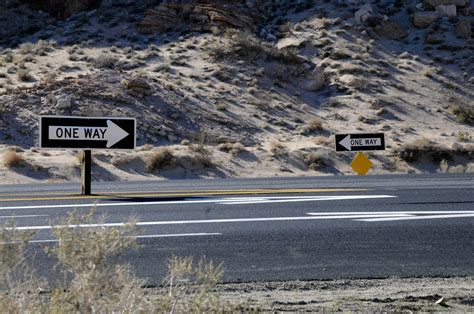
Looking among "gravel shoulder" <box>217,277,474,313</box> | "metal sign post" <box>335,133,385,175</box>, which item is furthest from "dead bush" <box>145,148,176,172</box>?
"gravel shoulder" <box>217,277,474,313</box>

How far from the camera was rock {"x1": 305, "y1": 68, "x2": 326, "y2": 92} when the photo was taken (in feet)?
144

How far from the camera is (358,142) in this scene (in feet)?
71.3

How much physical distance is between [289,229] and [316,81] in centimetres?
3310

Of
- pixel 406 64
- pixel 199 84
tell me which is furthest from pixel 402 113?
pixel 199 84

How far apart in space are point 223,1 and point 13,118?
19.7 m

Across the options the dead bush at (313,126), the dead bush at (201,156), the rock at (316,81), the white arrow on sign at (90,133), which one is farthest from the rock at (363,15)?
the white arrow on sign at (90,133)

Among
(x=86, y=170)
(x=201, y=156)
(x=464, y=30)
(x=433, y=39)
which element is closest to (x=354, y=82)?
(x=433, y=39)

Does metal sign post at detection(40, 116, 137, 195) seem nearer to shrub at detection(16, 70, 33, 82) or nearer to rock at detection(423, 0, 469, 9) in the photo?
shrub at detection(16, 70, 33, 82)

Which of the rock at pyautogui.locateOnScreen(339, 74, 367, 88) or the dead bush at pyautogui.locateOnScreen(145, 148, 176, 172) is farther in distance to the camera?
the rock at pyautogui.locateOnScreen(339, 74, 367, 88)

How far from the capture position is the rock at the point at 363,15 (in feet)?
163

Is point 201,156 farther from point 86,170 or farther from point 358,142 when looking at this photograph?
point 86,170

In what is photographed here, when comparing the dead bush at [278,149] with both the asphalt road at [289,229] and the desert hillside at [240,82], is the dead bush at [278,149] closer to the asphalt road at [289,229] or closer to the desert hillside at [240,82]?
the desert hillside at [240,82]

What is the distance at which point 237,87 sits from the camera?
42.2m

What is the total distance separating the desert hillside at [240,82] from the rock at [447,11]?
0.21ft
